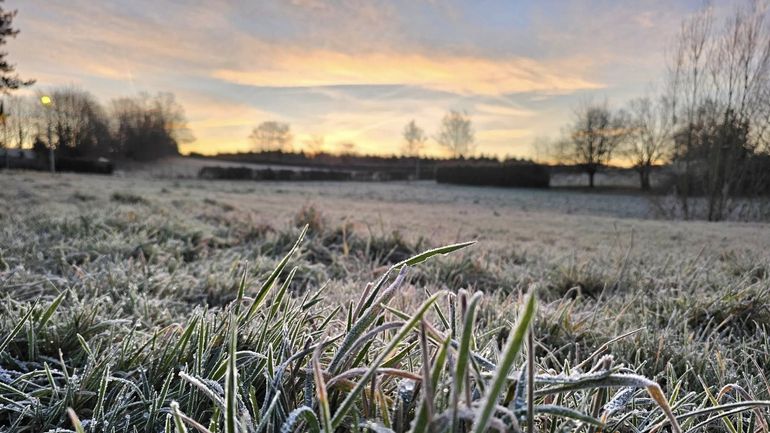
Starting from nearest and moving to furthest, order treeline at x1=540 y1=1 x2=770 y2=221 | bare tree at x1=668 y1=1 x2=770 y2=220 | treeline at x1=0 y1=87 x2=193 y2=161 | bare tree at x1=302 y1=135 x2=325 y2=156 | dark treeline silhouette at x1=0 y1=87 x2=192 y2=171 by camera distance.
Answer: treeline at x1=540 y1=1 x2=770 y2=221
bare tree at x1=668 y1=1 x2=770 y2=220
dark treeline silhouette at x1=0 y1=87 x2=192 y2=171
treeline at x1=0 y1=87 x2=193 y2=161
bare tree at x1=302 y1=135 x2=325 y2=156

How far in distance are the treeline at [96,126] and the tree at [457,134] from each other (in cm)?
3066

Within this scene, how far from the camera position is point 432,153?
52750 mm

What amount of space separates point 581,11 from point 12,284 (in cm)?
675

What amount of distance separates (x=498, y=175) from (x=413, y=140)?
17.0 metres

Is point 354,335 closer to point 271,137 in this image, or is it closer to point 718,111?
point 718,111

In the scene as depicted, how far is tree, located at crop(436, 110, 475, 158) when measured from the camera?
49.6 m

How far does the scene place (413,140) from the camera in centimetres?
5266

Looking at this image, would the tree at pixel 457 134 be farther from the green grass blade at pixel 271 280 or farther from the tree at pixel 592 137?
the green grass blade at pixel 271 280

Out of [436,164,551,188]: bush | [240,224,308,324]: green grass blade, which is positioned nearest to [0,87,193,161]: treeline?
[436,164,551,188]: bush

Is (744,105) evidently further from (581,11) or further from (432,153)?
(432,153)

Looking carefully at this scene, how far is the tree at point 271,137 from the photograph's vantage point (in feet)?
176

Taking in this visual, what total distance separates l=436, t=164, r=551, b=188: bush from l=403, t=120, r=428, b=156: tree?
11.7 metres

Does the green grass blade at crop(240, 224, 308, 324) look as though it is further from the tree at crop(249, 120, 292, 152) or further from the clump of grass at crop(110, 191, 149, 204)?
the tree at crop(249, 120, 292, 152)

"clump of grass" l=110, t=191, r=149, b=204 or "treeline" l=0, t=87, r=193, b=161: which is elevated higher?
"treeline" l=0, t=87, r=193, b=161
